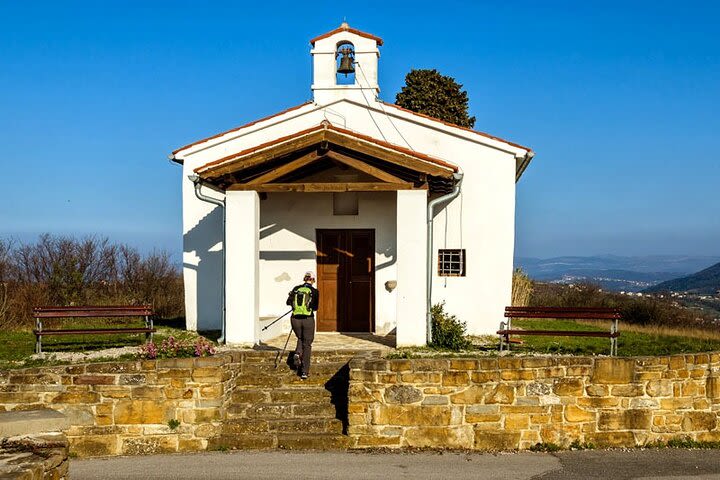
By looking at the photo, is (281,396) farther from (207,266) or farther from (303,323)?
(207,266)

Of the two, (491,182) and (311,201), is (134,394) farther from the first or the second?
(491,182)

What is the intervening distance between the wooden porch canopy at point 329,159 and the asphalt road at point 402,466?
489cm

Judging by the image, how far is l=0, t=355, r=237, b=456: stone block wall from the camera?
10719 millimetres

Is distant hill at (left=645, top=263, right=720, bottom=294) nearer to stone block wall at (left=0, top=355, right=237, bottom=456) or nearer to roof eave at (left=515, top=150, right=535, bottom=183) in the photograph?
roof eave at (left=515, top=150, right=535, bottom=183)

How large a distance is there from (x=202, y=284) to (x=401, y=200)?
5552 millimetres

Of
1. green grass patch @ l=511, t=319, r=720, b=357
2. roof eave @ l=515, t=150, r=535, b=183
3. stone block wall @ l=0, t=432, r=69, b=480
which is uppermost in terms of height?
roof eave @ l=515, t=150, r=535, b=183

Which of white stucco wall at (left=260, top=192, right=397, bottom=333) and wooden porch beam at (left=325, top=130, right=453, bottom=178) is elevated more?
wooden porch beam at (left=325, top=130, right=453, bottom=178)

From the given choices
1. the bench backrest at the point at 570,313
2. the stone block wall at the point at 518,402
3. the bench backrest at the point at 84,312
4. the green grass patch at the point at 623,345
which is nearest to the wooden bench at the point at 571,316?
the bench backrest at the point at 570,313

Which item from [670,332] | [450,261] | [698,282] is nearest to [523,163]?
[450,261]

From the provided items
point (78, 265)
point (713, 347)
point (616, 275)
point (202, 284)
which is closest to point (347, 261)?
point (202, 284)

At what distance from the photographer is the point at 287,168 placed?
44.9 ft

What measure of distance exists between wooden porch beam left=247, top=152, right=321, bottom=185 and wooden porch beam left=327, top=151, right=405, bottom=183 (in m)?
0.32

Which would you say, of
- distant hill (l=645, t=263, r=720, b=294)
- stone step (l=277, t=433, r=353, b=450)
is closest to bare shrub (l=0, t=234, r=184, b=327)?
stone step (l=277, t=433, r=353, b=450)

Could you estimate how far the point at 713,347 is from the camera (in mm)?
13766
